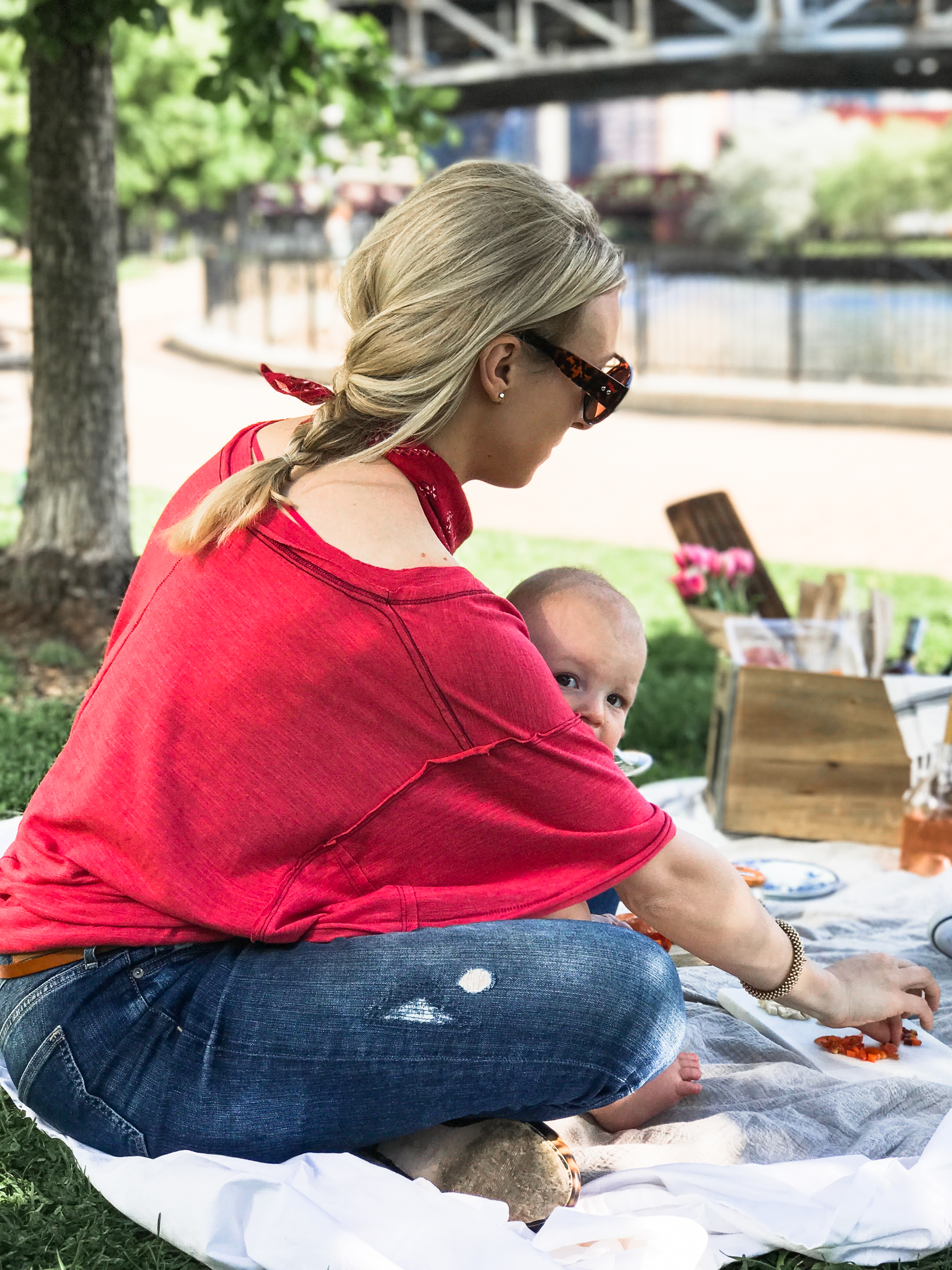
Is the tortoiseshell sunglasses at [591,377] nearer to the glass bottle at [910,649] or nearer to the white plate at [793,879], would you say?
the white plate at [793,879]

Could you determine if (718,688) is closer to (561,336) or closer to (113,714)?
(561,336)

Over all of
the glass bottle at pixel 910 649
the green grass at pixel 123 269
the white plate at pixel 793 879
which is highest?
the green grass at pixel 123 269

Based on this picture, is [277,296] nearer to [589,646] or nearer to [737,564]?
[737,564]

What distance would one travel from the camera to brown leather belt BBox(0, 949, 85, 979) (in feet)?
6.63

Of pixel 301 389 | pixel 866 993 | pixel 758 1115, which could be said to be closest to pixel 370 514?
pixel 301 389

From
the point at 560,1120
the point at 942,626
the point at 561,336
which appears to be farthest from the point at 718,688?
the point at 942,626

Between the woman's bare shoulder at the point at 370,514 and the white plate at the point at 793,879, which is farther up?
the woman's bare shoulder at the point at 370,514

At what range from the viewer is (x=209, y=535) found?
6.37 feet

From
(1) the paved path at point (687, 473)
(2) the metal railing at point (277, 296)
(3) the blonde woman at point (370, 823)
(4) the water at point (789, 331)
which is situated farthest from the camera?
(2) the metal railing at point (277, 296)

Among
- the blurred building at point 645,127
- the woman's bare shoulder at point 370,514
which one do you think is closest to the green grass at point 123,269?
the woman's bare shoulder at point 370,514

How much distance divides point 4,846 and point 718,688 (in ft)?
6.54

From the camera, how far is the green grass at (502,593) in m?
2.05

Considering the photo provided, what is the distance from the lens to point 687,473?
38.3ft

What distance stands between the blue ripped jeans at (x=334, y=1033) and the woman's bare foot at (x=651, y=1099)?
1.08 ft
